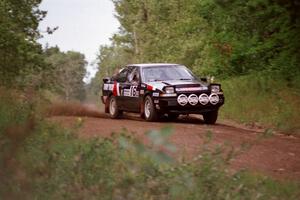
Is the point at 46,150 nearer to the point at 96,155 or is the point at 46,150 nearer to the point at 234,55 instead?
the point at 96,155

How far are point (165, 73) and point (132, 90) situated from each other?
1063mm

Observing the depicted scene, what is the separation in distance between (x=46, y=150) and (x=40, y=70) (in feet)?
87.7

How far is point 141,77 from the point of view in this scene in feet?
59.9

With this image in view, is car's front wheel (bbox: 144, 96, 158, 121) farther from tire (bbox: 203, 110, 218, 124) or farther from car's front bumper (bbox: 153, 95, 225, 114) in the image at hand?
tire (bbox: 203, 110, 218, 124)

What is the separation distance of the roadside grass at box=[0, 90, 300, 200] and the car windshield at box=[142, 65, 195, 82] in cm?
1149

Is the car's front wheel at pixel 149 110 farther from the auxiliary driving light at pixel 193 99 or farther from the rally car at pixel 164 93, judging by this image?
the auxiliary driving light at pixel 193 99

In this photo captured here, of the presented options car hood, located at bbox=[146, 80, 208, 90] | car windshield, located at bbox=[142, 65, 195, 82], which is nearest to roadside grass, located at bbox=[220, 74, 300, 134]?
car hood, located at bbox=[146, 80, 208, 90]

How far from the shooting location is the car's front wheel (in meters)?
17.4

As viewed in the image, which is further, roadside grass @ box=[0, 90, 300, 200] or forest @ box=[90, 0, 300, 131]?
forest @ box=[90, 0, 300, 131]

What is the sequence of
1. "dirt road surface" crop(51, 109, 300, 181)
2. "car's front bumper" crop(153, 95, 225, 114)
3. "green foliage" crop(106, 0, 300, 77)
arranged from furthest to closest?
"green foliage" crop(106, 0, 300, 77) → "car's front bumper" crop(153, 95, 225, 114) → "dirt road surface" crop(51, 109, 300, 181)

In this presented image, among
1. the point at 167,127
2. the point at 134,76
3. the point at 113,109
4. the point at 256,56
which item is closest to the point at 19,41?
the point at 113,109

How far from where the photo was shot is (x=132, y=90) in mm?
18547

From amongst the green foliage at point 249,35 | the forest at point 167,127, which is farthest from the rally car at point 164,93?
the green foliage at point 249,35

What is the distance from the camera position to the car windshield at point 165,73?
18172mm
